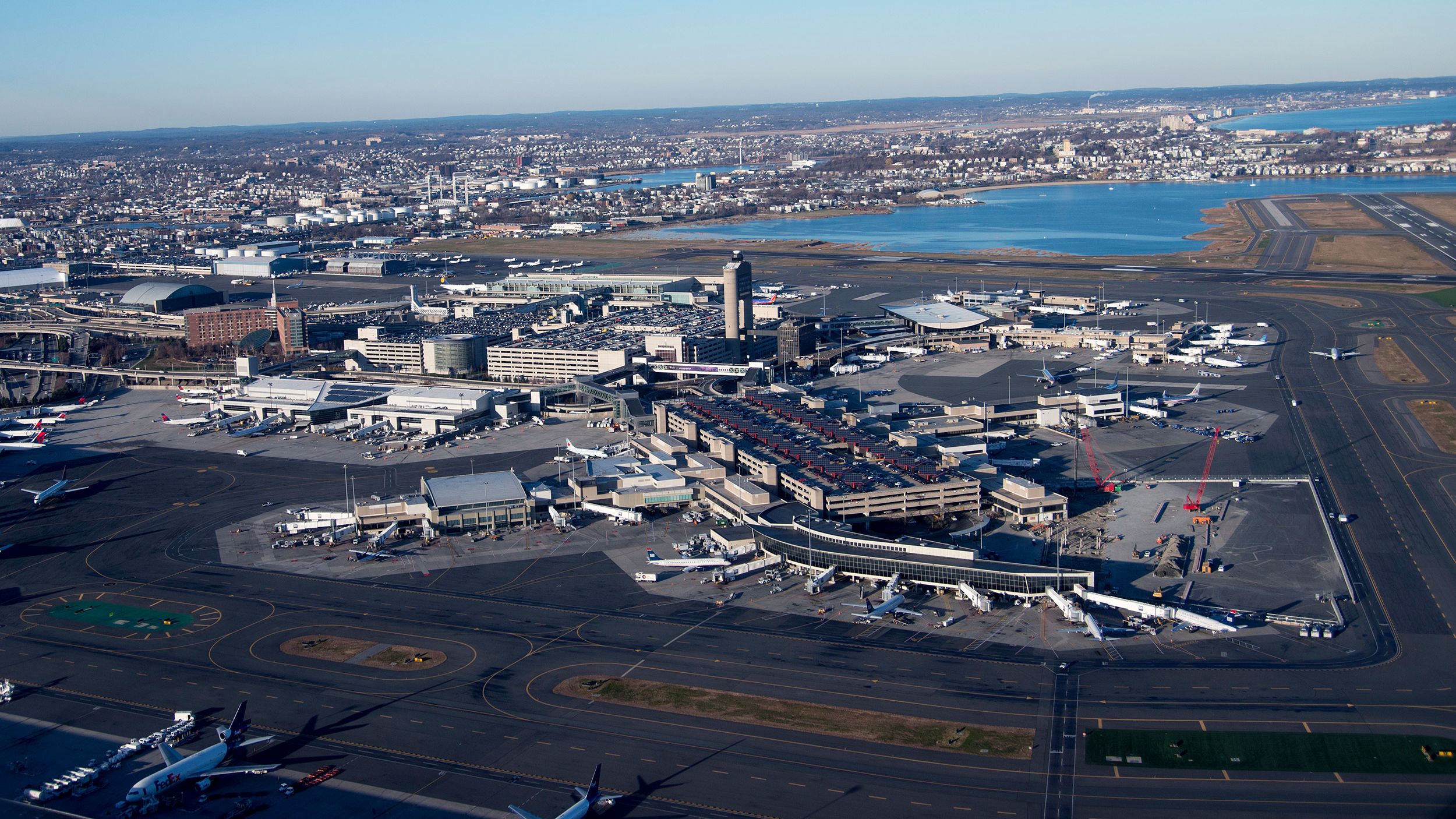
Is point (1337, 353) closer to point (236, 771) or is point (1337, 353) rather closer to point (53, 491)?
point (236, 771)

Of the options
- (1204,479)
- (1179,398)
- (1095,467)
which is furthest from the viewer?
(1179,398)

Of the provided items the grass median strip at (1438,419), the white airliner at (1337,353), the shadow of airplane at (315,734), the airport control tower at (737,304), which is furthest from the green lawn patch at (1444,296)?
the shadow of airplane at (315,734)

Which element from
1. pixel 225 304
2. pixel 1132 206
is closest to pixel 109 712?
pixel 225 304

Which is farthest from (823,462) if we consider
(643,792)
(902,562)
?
(643,792)

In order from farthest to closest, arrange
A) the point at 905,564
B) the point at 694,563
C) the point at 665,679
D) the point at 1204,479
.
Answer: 1. the point at 1204,479
2. the point at 694,563
3. the point at 905,564
4. the point at 665,679

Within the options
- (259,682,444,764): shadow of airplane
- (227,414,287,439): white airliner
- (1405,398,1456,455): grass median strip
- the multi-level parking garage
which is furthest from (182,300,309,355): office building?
(1405,398,1456,455): grass median strip

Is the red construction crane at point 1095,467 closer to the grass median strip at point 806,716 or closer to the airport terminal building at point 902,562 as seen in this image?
the airport terminal building at point 902,562
